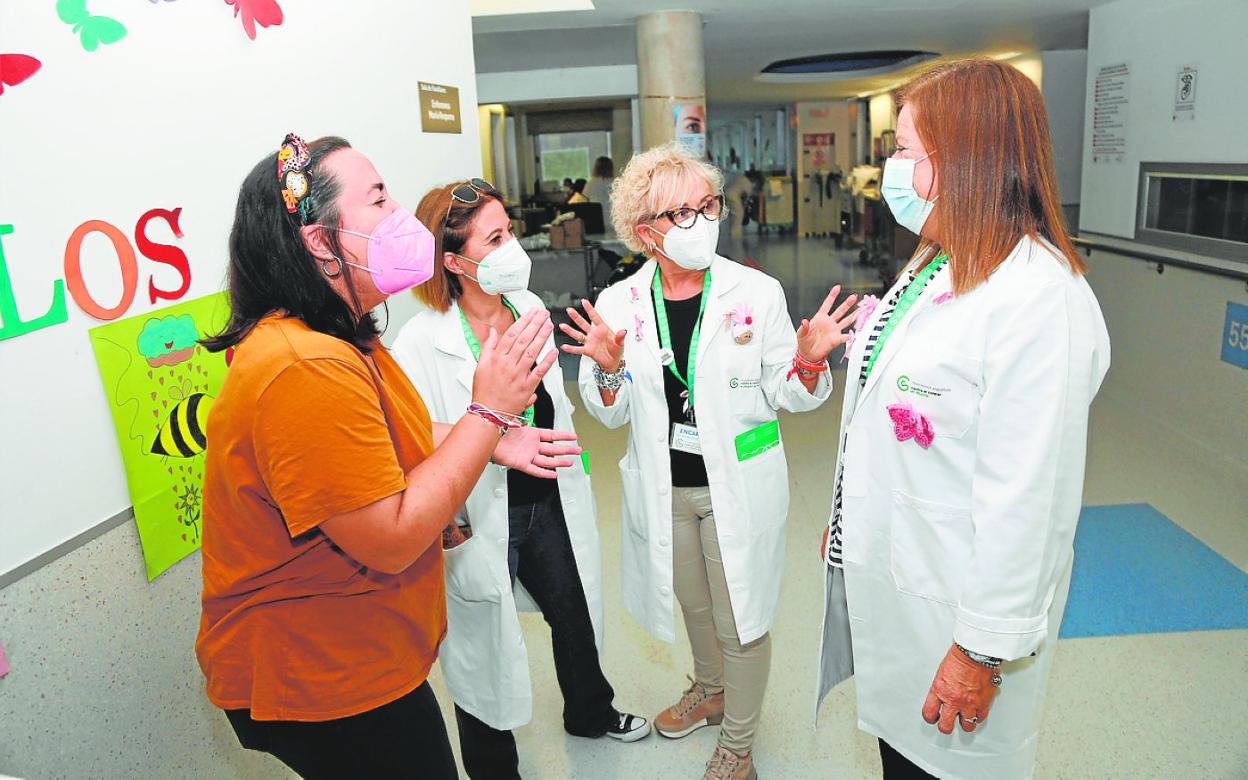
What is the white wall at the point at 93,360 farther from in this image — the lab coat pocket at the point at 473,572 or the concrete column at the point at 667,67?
the concrete column at the point at 667,67

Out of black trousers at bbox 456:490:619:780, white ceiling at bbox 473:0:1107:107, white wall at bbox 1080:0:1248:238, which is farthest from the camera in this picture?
white ceiling at bbox 473:0:1107:107

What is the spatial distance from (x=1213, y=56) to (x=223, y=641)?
5.94m

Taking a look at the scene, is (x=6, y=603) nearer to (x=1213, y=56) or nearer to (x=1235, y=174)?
(x=1235, y=174)

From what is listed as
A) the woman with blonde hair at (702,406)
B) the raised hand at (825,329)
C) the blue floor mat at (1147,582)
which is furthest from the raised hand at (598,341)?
the blue floor mat at (1147,582)

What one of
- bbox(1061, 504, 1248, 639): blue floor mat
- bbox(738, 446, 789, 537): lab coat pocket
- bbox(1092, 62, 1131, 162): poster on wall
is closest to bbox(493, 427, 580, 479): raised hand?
bbox(738, 446, 789, 537): lab coat pocket

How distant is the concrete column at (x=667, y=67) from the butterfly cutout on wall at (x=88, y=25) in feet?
16.0

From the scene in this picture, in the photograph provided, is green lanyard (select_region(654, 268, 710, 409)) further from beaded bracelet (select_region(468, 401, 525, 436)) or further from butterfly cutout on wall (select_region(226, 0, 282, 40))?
butterfly cutout on wall (select_region(226, 0, 282, 40))

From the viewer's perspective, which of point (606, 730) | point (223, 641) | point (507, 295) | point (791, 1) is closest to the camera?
point (223, 641)

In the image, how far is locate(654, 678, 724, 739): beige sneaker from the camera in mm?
2695

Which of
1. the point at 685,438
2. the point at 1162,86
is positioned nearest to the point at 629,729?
the point at 685,438

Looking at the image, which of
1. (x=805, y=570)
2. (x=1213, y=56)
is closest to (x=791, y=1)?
(x=1213, y=56)

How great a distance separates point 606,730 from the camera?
8.95ft

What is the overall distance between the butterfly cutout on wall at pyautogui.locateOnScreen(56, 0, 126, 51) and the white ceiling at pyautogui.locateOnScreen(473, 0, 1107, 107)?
4555 mm

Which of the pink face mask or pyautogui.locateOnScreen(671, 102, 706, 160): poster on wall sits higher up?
pyautogui.locateOnScreen(671, 102, 706, 160): poster on wall
